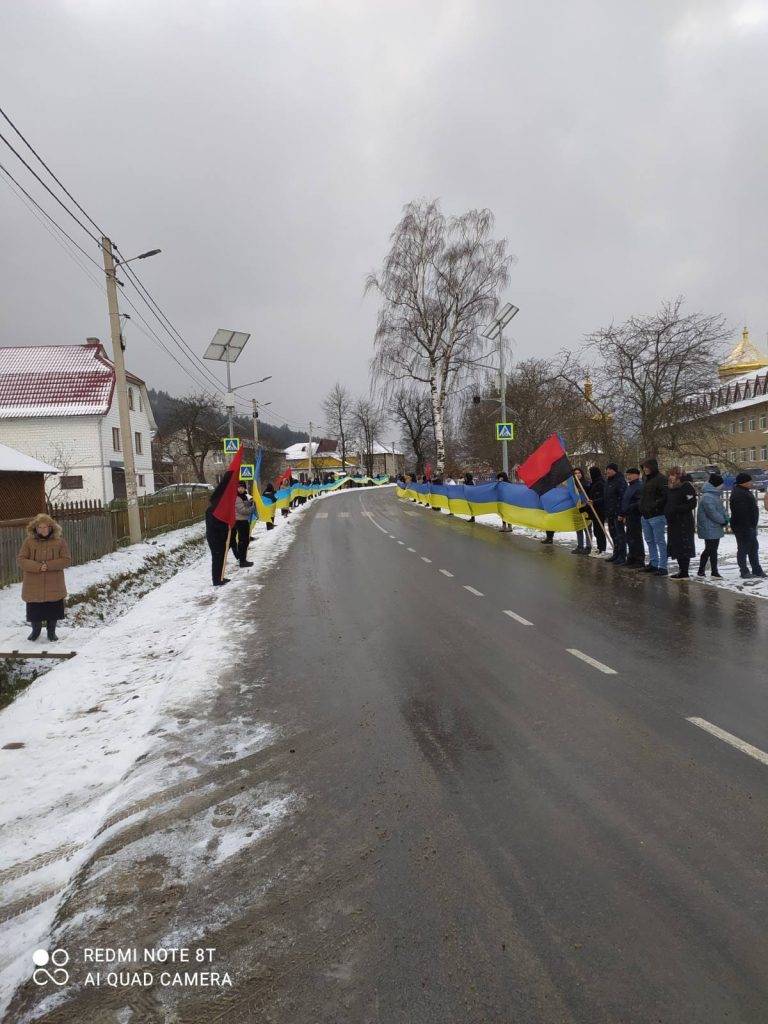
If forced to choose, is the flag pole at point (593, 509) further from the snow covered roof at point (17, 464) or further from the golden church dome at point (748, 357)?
the golden church dome at point (748, 357)

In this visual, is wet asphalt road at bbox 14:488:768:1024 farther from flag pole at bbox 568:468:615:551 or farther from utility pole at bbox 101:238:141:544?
utility pole at bbox 101:238:141:544

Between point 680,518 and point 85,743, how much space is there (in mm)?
9306

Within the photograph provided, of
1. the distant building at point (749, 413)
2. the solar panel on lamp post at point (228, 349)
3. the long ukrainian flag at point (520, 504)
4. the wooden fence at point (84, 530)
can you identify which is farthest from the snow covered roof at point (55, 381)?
the distant building at point (749, 413)

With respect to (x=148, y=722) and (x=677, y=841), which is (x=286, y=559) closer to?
(x=148, y=722)

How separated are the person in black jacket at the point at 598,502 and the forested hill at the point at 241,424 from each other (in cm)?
3765

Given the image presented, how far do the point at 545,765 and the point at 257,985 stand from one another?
7.21 ft

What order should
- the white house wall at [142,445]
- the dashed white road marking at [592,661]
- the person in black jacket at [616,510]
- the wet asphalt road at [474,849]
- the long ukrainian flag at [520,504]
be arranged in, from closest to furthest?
the wet asphalt road at [474,849], the dashed white road marking at [592,661], the person in black jacket at [616,510], the long ukrainian flag at [520,504], the white house wall at [142,445]

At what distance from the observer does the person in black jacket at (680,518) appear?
10.1 m

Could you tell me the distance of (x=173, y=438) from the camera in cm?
5506

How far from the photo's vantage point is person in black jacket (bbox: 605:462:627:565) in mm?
12477

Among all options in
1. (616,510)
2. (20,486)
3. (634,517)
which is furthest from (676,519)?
(20,486)

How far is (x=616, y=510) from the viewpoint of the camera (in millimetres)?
12797

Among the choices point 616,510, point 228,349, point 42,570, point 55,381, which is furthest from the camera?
point 55,381

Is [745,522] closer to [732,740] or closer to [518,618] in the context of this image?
[518,618]
